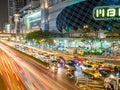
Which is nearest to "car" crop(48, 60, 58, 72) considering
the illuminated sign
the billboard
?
the illuminated sign

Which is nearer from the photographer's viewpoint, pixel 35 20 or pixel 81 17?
pixel 81 17

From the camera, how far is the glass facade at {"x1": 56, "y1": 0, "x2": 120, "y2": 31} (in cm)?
10644

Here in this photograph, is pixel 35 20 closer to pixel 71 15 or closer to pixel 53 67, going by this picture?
pixel 71 15

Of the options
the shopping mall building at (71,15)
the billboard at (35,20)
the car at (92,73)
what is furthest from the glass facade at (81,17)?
the car at (92,73)

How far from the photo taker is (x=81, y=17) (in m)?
118

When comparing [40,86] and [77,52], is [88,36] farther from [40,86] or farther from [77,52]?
[40,86]

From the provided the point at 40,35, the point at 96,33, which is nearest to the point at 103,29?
the point at 96,33

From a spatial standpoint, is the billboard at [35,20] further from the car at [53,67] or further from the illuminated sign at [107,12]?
the illuminated sign at [107,12]

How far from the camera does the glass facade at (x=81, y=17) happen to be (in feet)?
349

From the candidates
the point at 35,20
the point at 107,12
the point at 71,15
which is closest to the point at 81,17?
the point at 71,15

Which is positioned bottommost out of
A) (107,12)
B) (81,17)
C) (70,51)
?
(70,51)

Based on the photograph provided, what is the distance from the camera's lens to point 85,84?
30391 millimetres

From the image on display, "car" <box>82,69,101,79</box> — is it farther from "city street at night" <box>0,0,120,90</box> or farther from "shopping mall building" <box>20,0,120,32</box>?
"shopping mall building" <box>20,0,120,32</box>

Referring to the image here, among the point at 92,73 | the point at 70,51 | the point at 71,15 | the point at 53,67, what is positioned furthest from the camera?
the point at 71,15
